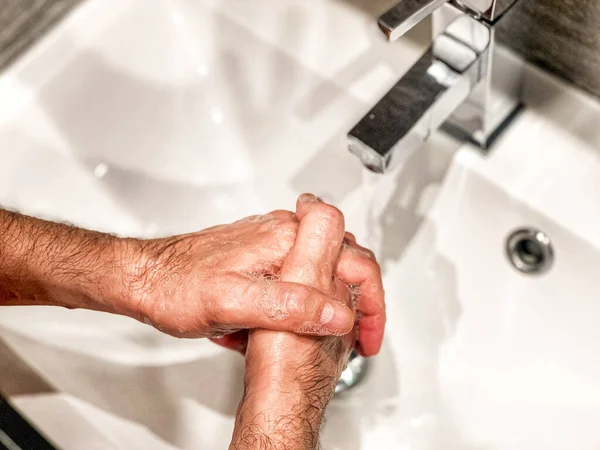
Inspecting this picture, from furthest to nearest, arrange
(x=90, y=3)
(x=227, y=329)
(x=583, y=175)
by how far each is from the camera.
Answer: (x=90, y=3), (x=583, y=175), (x=227, y=329)

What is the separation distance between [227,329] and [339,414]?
0.67 feet

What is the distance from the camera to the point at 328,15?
2.38ft

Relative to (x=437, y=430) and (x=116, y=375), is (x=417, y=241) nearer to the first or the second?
(x=437, y=430)

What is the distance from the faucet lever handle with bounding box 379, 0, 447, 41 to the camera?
475 millimetres

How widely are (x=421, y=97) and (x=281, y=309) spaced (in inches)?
7.9

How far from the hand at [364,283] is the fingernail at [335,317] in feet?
0.21

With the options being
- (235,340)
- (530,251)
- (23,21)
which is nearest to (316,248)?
(235,340)

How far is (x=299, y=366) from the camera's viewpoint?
1.64 ft

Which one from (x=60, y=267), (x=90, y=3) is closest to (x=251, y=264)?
(x=60, y=267)

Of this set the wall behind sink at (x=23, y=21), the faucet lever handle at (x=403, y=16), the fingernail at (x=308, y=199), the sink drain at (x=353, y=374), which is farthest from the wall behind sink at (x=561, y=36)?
the wall behind sink at (x=23, y=21)

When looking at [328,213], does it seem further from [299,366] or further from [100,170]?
[100,170]

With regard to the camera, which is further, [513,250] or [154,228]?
[154,228]

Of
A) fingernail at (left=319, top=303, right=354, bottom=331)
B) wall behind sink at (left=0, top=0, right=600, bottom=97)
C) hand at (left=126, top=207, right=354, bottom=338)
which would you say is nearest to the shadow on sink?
hand at (left=126, top=207, right=354, bottom=338)

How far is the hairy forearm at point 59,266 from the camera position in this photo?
0.56 meters
